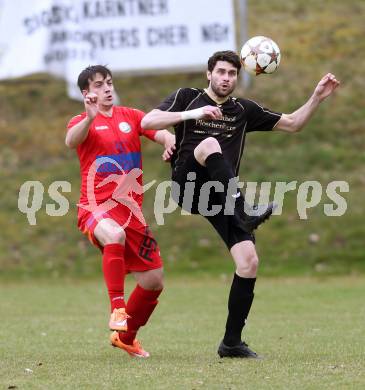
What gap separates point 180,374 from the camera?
6.46m

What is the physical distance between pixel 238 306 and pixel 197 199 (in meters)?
0.88

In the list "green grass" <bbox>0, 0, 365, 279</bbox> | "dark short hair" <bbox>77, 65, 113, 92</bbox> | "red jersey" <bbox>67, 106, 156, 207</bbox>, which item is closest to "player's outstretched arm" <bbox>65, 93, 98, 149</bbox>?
"red jersey" <bbox>67, 106, 156, 207</bbox>

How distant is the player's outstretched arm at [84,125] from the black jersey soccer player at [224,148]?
411 millimetres

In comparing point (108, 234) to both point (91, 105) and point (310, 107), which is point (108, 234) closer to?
point (91, 105)

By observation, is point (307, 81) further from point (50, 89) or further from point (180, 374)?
point (180, 374)

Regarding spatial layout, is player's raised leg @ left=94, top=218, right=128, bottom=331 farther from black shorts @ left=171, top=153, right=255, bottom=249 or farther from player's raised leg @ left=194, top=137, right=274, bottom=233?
player's raised leg @ left=194, top=137, right=274, bottom=233

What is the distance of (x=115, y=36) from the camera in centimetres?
1967

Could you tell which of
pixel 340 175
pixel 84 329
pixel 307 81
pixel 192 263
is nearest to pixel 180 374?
pixel 84 329

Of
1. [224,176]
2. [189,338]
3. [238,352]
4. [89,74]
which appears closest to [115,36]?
[189,338]

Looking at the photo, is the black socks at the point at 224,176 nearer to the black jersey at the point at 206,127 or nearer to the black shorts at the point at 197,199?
the black shorts at the point at 197,199

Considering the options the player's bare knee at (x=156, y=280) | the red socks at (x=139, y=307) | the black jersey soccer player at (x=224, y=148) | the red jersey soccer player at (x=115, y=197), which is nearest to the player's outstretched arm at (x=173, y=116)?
the black jersey soccer player at (x=224, y=148)

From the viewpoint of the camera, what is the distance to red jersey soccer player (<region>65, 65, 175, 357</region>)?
7438 mm

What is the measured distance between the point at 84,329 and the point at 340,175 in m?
8.87

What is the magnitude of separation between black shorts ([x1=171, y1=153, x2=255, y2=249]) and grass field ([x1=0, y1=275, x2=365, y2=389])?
929 mm
